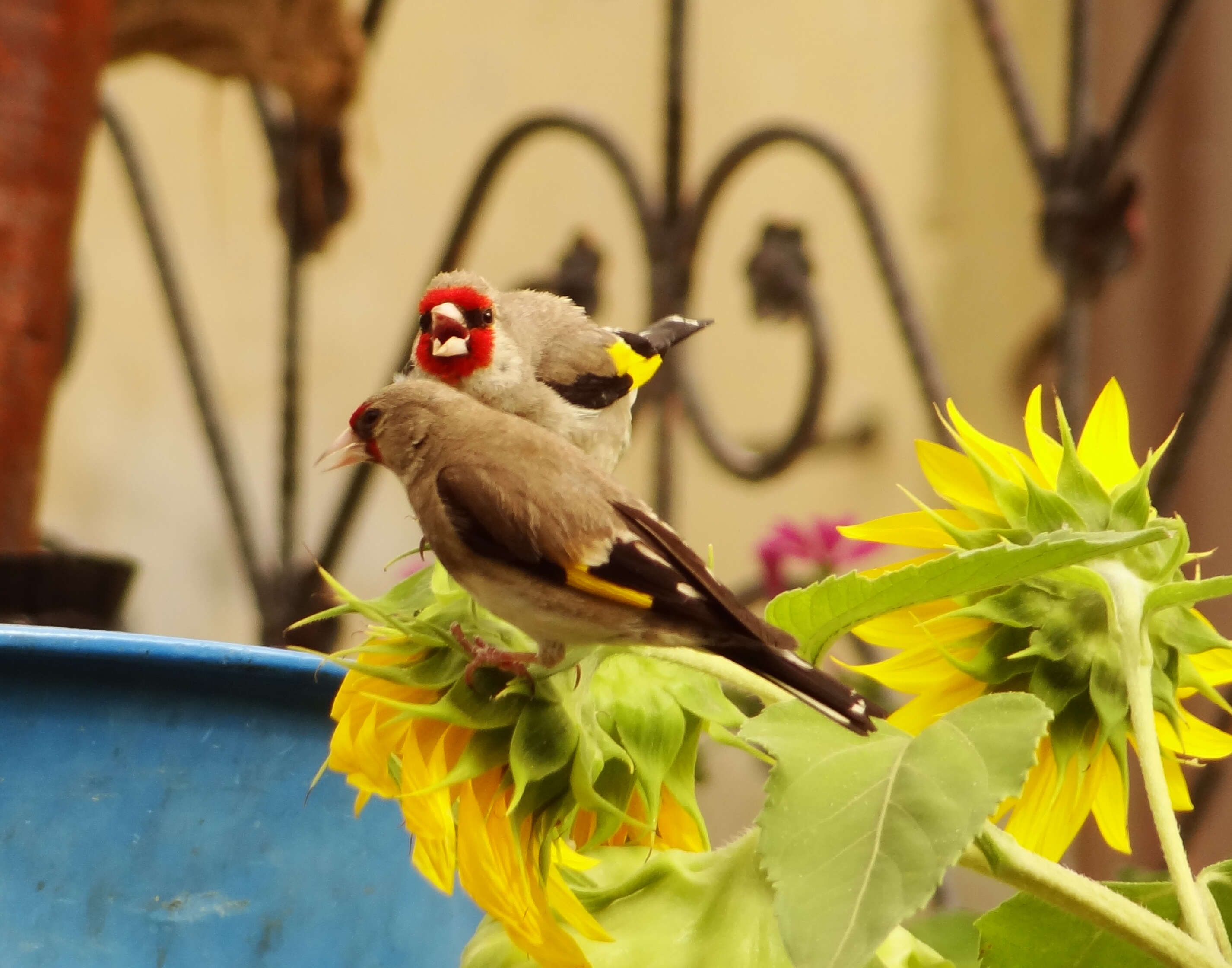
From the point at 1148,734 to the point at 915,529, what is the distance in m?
0.10

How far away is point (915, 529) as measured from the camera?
0.38 meters

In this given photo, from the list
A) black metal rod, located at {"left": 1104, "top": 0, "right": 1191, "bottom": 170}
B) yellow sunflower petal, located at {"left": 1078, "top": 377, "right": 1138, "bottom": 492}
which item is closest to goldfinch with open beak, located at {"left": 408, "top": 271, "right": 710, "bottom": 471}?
yellow sunflower petal, located at {"left": 1078, "top": 377, "right": 1138, "bottom": 492}

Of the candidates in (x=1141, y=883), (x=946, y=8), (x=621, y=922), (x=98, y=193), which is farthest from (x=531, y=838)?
(x=946, y=8)

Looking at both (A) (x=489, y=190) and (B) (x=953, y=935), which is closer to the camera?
(B) (x=953, y=935)

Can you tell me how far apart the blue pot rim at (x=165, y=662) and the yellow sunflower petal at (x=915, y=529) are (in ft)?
0.50

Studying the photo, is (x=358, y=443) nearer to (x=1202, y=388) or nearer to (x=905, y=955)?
(x=905, y=955)

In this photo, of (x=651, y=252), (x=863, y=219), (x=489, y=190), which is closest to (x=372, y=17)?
(x=489, y=190)

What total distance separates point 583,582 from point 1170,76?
4.39ft

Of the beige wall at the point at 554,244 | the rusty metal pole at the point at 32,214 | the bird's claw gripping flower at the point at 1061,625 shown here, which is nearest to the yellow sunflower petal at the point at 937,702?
the bird's claw gripping flower at the point at 1061,625

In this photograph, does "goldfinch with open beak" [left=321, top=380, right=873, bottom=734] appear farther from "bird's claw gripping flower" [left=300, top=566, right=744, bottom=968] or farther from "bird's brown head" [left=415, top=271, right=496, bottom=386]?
"bird's brown head" [left=415, top=271, right=496, bottom=386]

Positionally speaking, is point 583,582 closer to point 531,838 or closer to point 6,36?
point 531,838

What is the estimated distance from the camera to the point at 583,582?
330mm

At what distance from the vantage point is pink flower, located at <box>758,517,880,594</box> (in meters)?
0.93

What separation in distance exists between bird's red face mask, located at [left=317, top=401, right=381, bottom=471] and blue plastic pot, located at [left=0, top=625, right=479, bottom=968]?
8 cm
